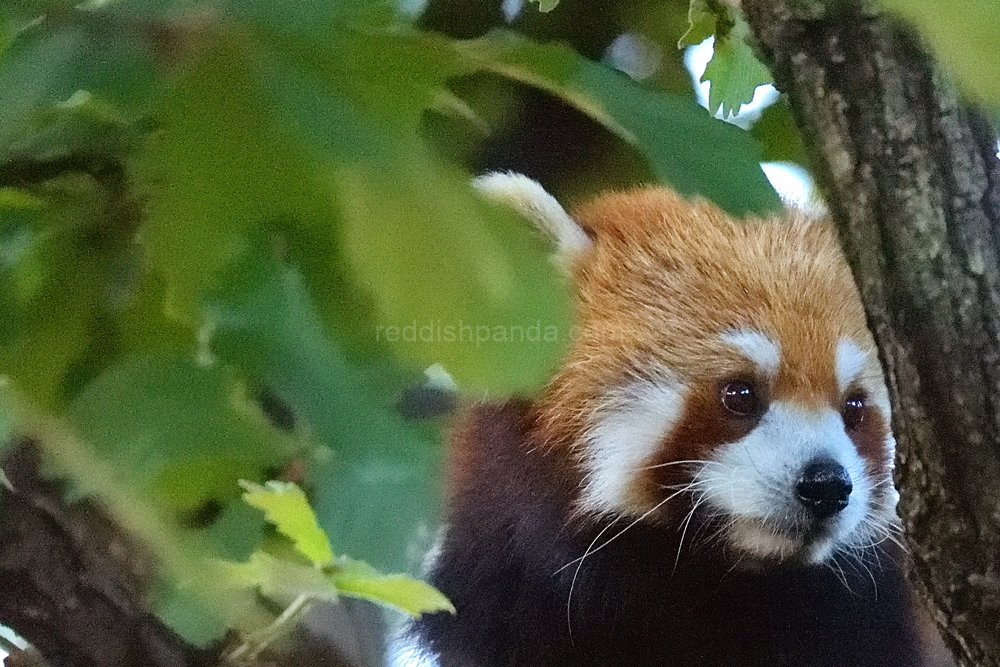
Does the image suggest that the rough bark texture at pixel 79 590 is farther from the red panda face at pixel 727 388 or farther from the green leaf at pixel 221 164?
the red panda face at pixel 727 388

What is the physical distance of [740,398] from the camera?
112 cm

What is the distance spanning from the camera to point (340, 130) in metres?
0.22

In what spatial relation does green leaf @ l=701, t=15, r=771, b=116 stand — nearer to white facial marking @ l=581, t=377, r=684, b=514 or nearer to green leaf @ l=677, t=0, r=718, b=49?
green leaf @ l=677, t=0, r=718, b=49

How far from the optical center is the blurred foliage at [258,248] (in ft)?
0.74

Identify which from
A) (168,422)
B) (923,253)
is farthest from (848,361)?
(168,422)

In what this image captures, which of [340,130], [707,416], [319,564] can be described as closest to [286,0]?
[340,130]

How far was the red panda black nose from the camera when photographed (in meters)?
1.08

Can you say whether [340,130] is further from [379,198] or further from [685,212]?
[685,212]

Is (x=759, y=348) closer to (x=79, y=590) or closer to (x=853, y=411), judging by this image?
(x=853, y=411)

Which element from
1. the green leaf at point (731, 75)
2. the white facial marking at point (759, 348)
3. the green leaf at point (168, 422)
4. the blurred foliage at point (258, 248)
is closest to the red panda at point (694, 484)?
the white facial marking at point (759, 348)

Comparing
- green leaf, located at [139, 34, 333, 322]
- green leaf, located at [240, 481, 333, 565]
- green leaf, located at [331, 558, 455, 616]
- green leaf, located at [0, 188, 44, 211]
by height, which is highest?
green leaf, located at [139, 34, 333, 322]

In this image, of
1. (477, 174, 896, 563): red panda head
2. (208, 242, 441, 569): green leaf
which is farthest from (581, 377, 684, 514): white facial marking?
(208, 242, 441, 569): green leaf

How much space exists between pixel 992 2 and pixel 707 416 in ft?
3.21

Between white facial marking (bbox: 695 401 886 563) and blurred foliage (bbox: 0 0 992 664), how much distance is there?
62 cm
